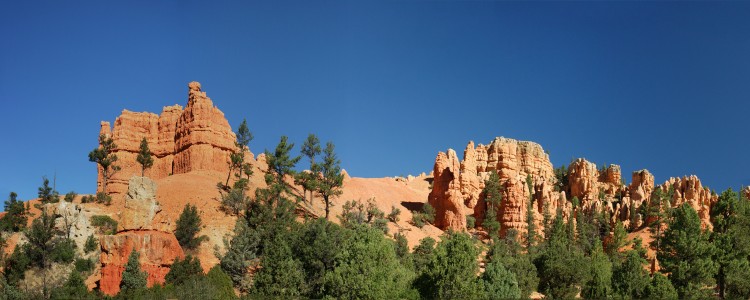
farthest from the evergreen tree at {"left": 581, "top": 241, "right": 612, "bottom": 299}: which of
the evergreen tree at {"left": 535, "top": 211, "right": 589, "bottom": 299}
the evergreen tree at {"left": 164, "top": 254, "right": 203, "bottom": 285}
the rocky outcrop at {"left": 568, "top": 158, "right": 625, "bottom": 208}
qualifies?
the rocky outcrop at {"left": 568, "top": 158, "right": 625, "bottom": 208}

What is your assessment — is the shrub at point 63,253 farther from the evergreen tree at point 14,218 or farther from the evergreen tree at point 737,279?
the evergreen tree at point 737,279

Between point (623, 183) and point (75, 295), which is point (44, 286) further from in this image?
point (623, 183)

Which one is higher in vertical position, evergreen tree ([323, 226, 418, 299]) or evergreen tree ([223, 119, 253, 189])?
evergreen tree ([223, 119, 253, 189])

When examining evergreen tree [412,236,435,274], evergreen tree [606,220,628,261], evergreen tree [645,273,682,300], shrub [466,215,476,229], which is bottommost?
evergreen tree [645,273,682,300]

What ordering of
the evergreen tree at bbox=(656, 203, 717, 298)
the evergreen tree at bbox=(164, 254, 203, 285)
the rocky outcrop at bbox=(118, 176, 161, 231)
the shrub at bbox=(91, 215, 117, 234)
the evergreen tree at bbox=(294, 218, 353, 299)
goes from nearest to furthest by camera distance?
the evergreen tree at bbox=(164, 254, 203, 285)
the rocky outcrop at bbox=(118, 176, 161, 231)
the evergreen tree at bbox=(656, 203, 717, 298)
the evergreen tree at bbox=(294, 218, 353, 299)
the shrub at bbox=(91, 215, 117, 234)

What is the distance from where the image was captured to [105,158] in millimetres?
69000

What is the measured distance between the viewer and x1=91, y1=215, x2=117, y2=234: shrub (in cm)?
5334

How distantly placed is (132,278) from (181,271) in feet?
11.7

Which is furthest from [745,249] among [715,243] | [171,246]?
[171,246]

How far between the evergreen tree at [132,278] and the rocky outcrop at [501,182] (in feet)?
143

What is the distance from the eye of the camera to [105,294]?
39.2 m

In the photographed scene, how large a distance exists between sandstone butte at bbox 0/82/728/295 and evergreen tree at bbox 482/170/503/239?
3.14 feet

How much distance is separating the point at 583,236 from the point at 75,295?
5696 centimetres

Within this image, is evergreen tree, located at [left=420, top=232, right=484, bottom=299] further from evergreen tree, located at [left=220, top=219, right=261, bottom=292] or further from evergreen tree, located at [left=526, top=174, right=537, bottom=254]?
evergreen tree, located at [left=526, top=174, right=537, bottom=254]
